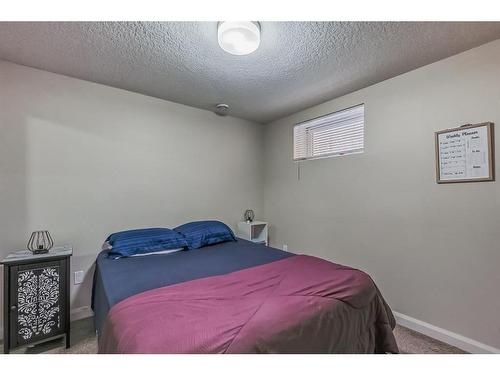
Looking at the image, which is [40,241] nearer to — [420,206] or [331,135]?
[331,135]

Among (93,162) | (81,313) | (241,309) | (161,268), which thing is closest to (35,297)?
(81,313)

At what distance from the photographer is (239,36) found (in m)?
1.52

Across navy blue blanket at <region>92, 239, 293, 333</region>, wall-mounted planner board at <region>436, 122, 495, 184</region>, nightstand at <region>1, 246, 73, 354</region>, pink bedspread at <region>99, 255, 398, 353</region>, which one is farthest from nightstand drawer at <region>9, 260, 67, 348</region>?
wall-mounted planner board at <region>436, 122, 495, 184</region>

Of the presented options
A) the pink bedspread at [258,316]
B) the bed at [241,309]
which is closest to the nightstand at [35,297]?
the bed at [241,309]

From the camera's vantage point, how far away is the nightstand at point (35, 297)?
1671 millimetres

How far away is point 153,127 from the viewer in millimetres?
2732

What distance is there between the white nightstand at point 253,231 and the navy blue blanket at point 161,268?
77 cm

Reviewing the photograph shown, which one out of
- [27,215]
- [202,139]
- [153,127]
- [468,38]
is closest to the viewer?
[468,38]

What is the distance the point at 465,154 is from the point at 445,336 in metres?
1.49

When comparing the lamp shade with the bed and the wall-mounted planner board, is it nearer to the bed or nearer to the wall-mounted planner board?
the bed

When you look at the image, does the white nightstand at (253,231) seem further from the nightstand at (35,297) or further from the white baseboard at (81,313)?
the nightstand at (35,297)
